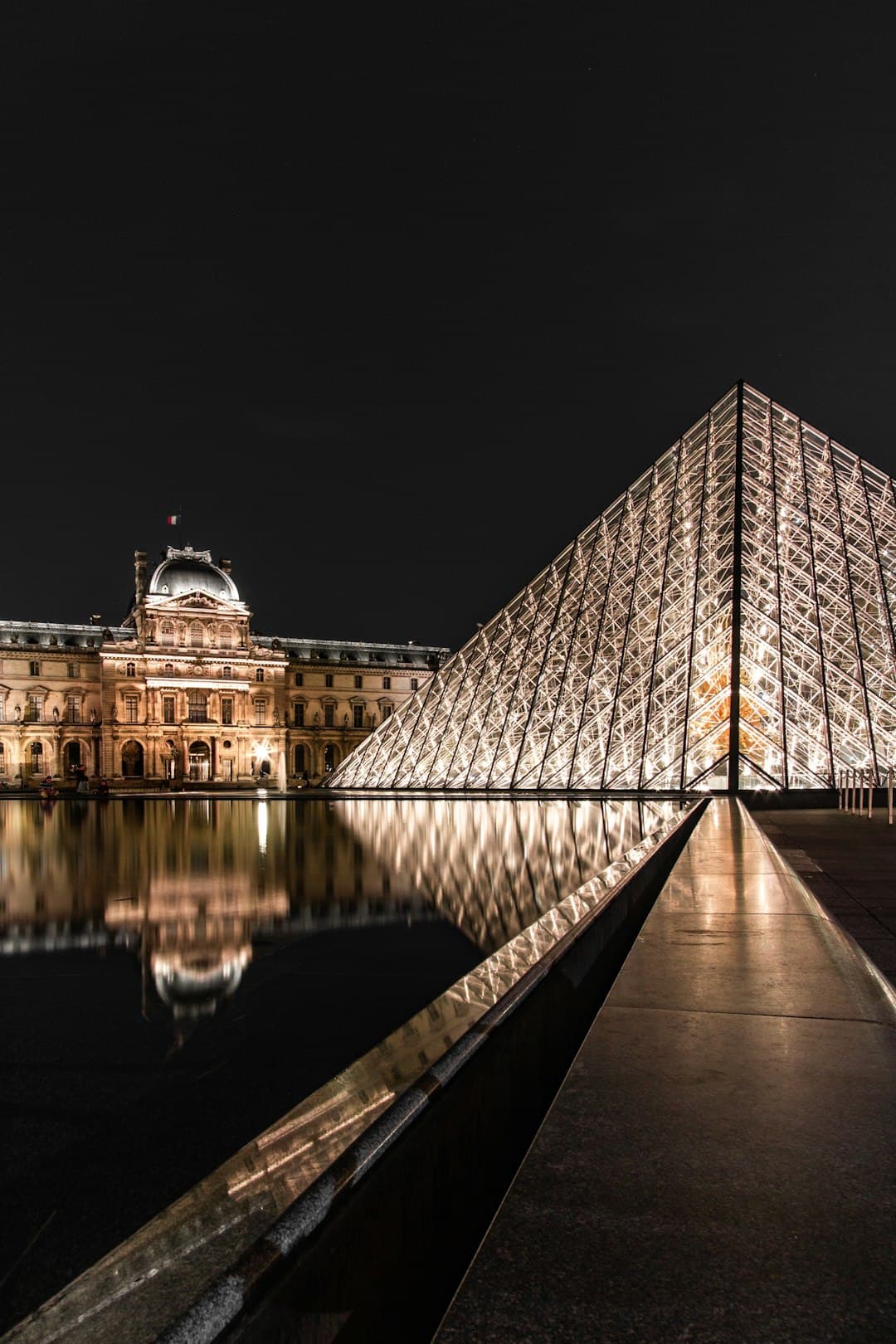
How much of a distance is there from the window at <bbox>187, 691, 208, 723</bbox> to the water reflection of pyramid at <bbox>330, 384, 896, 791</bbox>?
3758cm

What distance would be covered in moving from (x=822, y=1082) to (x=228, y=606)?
2919 inches

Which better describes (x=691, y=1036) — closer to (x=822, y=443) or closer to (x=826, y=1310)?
(x=826, y=1310)

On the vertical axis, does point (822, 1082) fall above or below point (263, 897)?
above

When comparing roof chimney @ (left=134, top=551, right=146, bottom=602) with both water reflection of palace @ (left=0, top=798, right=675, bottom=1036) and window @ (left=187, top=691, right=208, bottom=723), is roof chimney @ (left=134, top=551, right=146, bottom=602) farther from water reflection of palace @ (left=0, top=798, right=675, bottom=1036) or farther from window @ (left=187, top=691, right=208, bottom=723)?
water reflection of palace @ (left=0, top=798, right=675, bottom=1036)

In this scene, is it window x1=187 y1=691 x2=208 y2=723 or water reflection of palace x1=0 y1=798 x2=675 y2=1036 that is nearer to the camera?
water reflection of palace x1=0 y1=798 x2=675 y2=1036

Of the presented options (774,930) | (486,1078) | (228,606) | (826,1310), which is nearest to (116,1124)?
(486,1078)

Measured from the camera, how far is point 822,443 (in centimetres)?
3478

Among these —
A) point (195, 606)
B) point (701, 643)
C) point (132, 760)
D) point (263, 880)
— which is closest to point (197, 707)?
point (132, 760)

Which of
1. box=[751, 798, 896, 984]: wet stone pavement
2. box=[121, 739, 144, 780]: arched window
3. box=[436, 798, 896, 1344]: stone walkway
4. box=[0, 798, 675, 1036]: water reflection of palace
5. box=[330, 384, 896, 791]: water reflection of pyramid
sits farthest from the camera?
box=[121, 739, 144, 780]: arched window

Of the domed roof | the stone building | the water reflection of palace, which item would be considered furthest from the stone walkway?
the domed roof

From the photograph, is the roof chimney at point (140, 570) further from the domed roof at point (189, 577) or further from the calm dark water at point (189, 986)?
the calm dark water at point (189, 986)

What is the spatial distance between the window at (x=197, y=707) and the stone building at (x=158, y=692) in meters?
0.09

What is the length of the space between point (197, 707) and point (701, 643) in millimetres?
52961

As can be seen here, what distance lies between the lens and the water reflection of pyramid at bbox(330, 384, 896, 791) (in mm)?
26031
